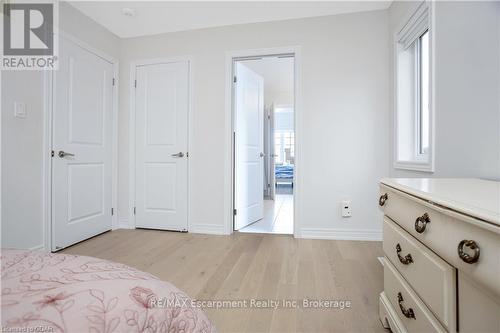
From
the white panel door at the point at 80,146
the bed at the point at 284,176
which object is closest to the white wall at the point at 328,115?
the white panel door at the point at 80,146

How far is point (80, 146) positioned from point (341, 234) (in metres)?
2.92

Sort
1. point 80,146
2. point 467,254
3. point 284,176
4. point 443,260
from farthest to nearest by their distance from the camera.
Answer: point 284,176
point 80,146
point 443,260
point 467,254

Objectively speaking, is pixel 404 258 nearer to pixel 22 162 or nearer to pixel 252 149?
pixel 252 149

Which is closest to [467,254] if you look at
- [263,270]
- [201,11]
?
[263,270]

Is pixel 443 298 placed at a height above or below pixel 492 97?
below

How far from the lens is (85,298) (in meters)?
0.42

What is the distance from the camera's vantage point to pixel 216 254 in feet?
7.48

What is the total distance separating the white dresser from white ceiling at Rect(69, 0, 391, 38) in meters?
2.20

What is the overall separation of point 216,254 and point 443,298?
1.83 meters

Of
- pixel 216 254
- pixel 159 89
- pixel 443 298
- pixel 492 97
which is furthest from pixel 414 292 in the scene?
pixel 159 89

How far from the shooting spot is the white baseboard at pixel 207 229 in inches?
114

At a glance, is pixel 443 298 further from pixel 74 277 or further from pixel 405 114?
pixel 405 114

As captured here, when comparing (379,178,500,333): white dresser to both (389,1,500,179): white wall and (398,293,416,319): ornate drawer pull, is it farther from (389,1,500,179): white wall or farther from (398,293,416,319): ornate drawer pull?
(389,1,500,179): white wall

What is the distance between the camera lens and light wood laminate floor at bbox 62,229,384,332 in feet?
4.40
